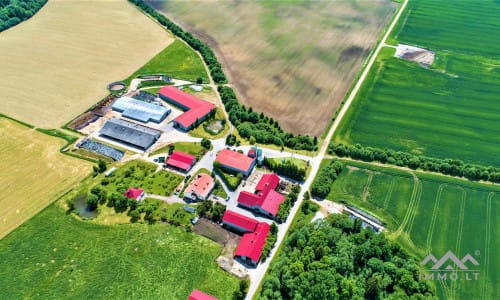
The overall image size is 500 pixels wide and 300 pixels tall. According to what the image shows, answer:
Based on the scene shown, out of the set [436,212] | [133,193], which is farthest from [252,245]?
[436,212]

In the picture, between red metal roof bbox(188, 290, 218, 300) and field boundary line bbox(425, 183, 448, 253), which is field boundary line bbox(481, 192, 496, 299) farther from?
red metal roof bbox(188, 290, 218, 300)

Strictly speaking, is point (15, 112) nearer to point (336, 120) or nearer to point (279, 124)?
point (279, 124)

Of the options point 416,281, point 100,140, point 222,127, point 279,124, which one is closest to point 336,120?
point 279,124

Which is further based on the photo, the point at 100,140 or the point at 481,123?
the point at 481,123

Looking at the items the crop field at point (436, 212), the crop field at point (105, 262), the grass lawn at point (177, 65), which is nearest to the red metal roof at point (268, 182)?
the crop field at point (436, 212)

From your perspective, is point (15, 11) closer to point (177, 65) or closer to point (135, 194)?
point (177, 65)
